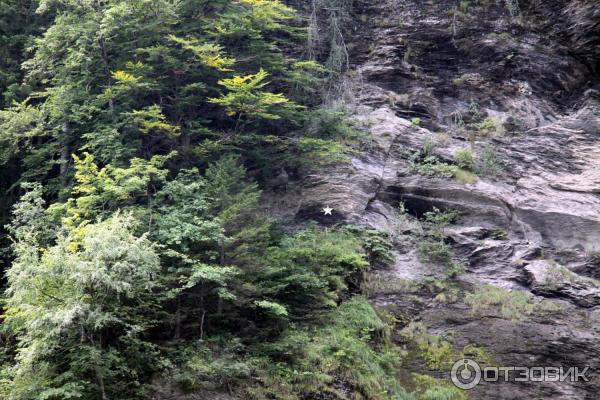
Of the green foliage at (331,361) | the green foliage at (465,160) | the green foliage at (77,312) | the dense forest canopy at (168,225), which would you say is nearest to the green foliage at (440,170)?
the green foliage at (465,160)

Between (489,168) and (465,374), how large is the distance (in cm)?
739

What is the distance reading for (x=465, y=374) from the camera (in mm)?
12445

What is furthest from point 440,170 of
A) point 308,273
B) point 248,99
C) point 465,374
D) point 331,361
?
point 331,361

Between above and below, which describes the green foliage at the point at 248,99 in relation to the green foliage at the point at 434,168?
above

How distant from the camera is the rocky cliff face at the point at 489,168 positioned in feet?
44.8

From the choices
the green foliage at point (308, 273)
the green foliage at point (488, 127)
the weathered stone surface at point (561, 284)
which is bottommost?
the weathered stone surface at point (561, 284)

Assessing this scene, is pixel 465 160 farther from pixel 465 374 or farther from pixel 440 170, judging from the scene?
pixel 465 374

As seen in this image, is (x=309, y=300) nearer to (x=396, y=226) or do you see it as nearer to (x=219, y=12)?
(x=396, y=226)

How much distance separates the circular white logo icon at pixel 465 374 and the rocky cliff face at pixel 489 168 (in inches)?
9.1

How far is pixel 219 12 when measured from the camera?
16.4 m

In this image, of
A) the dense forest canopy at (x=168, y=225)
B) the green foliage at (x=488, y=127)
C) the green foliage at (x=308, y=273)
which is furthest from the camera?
the green foliage at (x=488, y=127)

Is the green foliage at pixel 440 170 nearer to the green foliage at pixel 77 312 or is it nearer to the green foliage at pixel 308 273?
the green foliage at pixel 308 273

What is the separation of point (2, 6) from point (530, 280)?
17236mm

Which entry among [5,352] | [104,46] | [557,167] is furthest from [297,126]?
[5,352]
